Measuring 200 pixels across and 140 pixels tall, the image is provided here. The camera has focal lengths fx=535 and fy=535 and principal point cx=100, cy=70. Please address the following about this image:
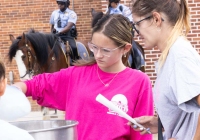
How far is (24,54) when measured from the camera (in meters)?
9.56

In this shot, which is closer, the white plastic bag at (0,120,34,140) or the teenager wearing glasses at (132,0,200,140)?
the white plastic bag at (0,120,34,140)

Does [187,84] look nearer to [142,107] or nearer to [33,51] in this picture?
[142,107]

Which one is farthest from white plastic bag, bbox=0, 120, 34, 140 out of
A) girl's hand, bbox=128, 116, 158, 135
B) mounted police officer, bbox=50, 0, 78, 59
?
mounted police officer, bbox=50, 0, 78, 59

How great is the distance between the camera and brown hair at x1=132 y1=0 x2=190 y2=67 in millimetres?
2717

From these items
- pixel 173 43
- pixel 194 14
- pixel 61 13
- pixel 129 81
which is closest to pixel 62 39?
pixel 61 13

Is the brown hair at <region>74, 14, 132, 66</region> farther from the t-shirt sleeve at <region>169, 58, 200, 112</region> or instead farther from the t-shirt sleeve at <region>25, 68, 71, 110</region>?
the t-shirt sleeve at <region>169, 58, 200, 112</region>

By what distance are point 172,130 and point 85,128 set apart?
764 mm

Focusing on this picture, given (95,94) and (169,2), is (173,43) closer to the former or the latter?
(169,2)

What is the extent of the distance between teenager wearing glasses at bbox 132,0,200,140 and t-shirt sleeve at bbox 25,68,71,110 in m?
0.83

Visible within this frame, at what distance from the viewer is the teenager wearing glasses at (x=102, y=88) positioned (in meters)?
3.30

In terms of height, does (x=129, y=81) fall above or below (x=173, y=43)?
below

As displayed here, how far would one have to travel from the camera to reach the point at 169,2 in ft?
9.21

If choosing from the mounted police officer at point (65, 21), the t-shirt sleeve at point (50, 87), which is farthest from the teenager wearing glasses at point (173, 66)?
the mounted police officer at point (65, 21)

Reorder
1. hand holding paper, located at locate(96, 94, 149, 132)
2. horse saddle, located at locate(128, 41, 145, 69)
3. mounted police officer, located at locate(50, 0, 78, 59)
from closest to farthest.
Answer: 1. hand holding paper, located at locate(96, 94, 149, 132)
2. horse saddle, located at locate(128, 41, 145, 69)
3. mounted police officer, located at locate(50, 0, 78, 59)
